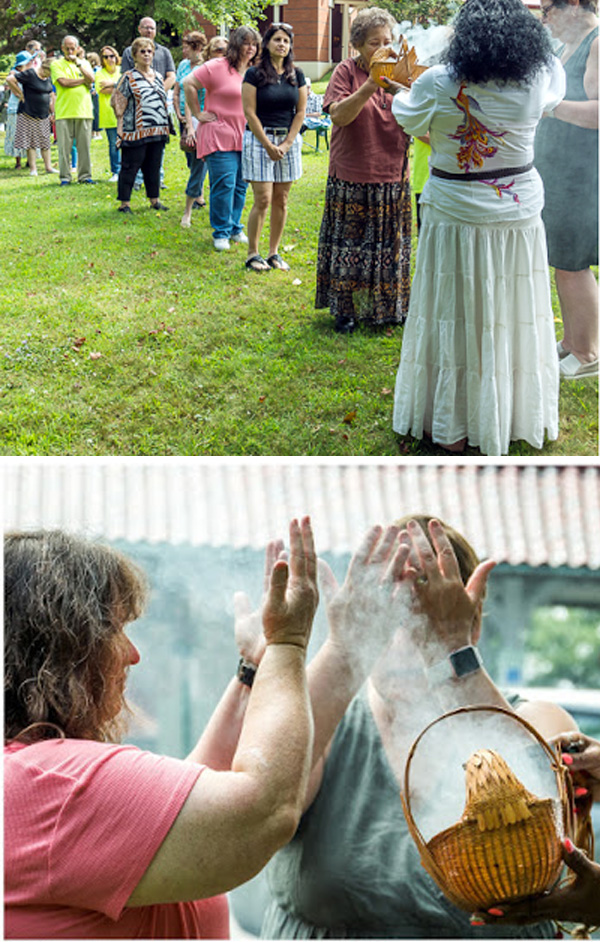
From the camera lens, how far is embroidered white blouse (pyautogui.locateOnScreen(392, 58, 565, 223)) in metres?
2.42

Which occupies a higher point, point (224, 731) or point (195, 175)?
point (195, 175)

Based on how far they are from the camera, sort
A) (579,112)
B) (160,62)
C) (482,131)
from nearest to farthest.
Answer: (482,131), (579,112), (160,62)

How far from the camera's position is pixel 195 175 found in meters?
5.57

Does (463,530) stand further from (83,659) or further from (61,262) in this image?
(61,262)

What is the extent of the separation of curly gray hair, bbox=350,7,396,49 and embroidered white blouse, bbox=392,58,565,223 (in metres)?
0.78

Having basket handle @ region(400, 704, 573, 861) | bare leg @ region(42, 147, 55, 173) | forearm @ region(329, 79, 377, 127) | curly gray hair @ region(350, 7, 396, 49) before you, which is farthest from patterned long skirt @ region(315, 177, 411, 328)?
bare leg @ region(42, 147, 55, 173)

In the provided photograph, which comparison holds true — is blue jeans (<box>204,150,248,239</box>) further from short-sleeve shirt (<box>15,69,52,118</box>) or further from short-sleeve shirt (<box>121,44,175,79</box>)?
short-sleeve shirt (<box>15,69,52,118</box>)

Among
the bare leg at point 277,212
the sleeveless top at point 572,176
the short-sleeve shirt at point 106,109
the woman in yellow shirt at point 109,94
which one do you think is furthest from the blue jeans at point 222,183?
the sleeveless top at point 572,176

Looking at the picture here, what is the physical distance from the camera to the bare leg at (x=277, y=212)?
4617 millimetres

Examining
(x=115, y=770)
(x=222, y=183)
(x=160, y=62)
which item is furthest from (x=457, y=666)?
(x=160, y=62)

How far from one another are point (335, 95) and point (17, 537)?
275cm

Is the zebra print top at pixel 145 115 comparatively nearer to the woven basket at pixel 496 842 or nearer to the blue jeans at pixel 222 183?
the blue jeans at pixel 222 183

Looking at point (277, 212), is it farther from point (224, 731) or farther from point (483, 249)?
point (224, 731)

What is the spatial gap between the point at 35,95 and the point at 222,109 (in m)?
2.91
